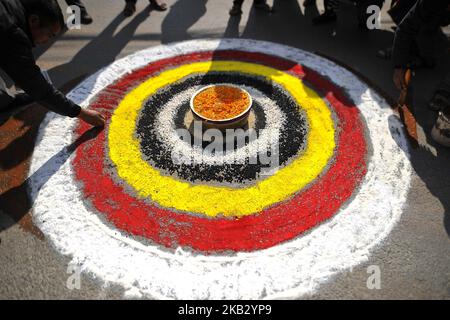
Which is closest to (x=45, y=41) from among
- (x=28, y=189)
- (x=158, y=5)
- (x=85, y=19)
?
(x=28, y=189)

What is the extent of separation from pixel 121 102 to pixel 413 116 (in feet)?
12.8

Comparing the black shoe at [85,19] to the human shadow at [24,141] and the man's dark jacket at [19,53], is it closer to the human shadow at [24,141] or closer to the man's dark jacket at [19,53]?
the human shadow at [24,141]

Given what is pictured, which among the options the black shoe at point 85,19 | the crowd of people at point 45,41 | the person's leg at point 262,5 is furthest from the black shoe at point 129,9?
the crowd of people at point 45,41

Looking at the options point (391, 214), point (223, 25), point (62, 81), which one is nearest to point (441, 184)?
point (391, 214)

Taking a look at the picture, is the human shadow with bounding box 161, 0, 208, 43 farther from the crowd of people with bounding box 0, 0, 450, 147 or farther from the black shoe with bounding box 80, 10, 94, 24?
the crowd of people with bounding box 0, 0, 450, 147

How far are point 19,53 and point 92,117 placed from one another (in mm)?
1100

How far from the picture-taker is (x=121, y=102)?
464 centimetres

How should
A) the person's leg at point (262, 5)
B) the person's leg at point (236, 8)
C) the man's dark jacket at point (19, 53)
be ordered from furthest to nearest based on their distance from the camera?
the person's leg at point (262, 5) < the person's leg at point (236, 8) < the man's dark jacket at point (19, 53)

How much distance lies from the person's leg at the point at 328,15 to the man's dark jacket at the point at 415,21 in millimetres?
2454

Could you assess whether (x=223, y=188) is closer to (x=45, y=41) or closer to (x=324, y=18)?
(x=45, y=41)

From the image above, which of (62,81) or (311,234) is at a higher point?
(62,81)

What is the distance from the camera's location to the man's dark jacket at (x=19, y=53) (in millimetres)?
2969
